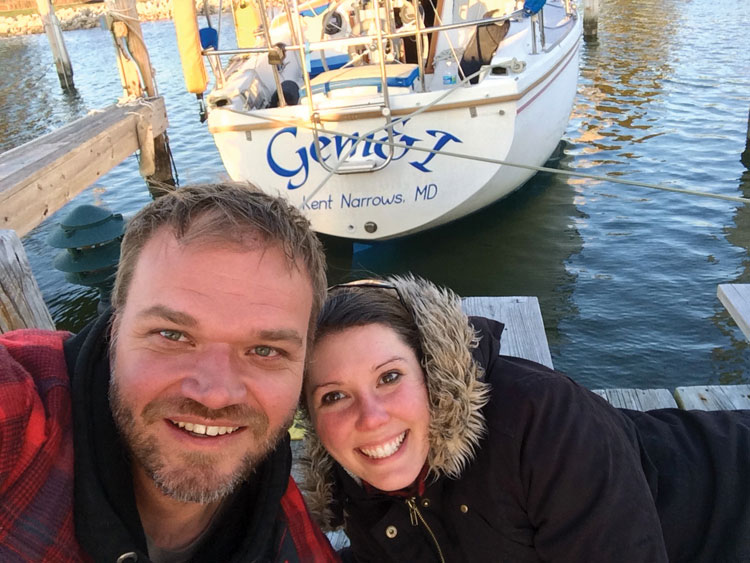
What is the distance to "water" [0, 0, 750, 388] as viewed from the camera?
16.9 ft

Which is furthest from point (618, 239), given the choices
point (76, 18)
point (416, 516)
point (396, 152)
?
point (76, 18)

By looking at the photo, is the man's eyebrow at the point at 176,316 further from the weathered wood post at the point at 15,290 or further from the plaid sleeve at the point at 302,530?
the weathered wood post at the point at 15,290

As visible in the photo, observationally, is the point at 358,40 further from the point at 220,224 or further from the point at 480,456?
the point at 480,456

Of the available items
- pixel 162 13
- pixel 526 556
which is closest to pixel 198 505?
pixel 526 556

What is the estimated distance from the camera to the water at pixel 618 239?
5.16 metres

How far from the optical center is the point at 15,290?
8.59 feet

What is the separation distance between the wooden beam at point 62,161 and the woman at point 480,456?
3.53 m

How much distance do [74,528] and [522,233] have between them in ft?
20.6

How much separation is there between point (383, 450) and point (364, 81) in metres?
4.35

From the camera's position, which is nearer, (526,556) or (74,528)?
(74,528)

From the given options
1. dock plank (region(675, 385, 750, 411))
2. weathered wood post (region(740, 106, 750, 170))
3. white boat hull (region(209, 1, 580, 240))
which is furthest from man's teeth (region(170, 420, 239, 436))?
weathered wood post (region(740, 106, 750, 170))

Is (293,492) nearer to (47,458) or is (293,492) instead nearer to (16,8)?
(47,458)

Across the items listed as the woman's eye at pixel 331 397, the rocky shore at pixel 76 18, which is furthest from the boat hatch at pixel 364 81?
the rocky shore at pixel 76 18

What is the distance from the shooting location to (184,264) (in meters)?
1.48
